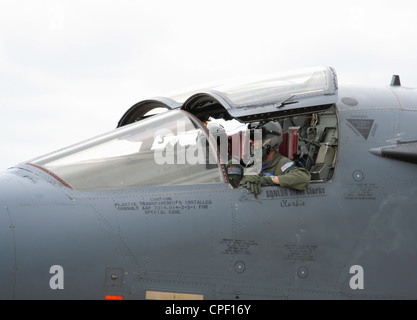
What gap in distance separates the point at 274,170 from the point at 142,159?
4.44ft

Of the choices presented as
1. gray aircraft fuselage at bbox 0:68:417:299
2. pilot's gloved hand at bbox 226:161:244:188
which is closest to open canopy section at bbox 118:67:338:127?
gray aircraft fuselage at bbox 0:68:417:299

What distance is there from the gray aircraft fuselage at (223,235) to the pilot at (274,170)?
0.08 m

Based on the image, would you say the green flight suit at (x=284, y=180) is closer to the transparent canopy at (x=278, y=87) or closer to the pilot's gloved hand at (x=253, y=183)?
the pilot's gloved hand at (x=253, y=183)

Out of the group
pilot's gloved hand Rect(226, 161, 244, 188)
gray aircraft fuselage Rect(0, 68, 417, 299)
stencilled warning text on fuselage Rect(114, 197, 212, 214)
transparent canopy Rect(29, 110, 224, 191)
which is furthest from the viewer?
pilot's gloved hand Rect(226, 161, 244, 188)

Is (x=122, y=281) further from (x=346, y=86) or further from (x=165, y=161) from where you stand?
(x=346, y=86)

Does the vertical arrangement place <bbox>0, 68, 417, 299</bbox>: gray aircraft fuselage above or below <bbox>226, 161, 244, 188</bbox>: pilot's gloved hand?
below

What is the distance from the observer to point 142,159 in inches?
230

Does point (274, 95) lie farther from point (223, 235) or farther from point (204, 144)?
point (223, 235)

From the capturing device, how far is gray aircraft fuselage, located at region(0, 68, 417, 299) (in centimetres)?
522

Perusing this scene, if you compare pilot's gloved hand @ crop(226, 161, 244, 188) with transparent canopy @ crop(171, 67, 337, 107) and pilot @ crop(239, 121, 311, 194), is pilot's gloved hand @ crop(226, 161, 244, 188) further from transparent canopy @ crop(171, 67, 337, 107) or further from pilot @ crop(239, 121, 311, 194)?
transparent canopy @ crop(171, 67, 337, 107)

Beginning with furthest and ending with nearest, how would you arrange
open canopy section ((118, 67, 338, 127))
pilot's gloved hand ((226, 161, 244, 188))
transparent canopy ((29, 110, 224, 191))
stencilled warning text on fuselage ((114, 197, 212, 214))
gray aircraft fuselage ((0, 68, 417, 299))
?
open canopy section ((118, 67, 338, 127))
pilot's gloved hand ((226, 161, 244, 188))
transparent canopy ((29, 110, 224, 191))
stencilled warning text on fuselage ((114, 197, 212, 214))
gray aircraft fuselage ((0, 68, 417, 299))

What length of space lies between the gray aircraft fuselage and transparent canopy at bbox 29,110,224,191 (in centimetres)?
10

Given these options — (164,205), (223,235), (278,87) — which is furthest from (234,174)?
(278,87)
